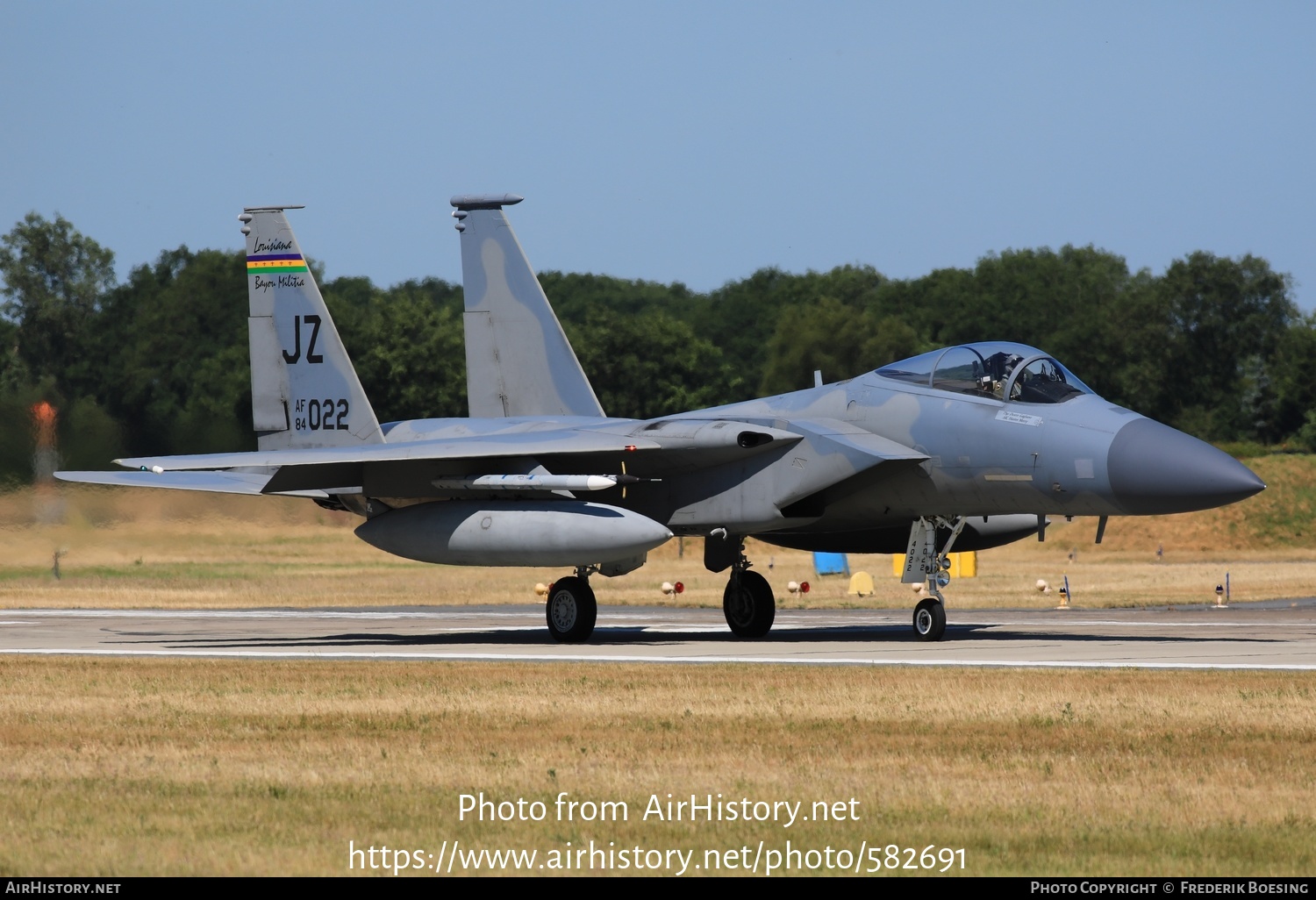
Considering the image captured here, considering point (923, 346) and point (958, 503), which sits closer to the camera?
point (958, 503)

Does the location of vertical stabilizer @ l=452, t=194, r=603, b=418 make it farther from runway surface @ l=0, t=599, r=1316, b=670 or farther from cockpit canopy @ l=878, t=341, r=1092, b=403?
cockpit canopy @ l=878, t=341, r=1092, b=403

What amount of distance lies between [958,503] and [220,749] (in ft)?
30.1

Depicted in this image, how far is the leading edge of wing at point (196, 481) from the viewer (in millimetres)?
19547

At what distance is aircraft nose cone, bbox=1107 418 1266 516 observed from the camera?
15.1 meters

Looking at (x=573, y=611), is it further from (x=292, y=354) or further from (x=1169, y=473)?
Result: (x=1169, y=473)

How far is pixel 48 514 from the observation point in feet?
84.6

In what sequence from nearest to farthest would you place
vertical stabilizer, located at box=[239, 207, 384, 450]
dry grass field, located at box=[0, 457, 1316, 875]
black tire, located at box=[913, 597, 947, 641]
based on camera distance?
dry grass field, located at box=[0, 457, 1316, 875], black tire, located at box=[913, 597, 947, 641], vertical stabilizer, located at box=[239, 207, 384, 450]

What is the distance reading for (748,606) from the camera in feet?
61.3

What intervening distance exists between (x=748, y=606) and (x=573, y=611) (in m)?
1.93

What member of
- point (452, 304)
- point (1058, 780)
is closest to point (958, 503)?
point (1058, 780)

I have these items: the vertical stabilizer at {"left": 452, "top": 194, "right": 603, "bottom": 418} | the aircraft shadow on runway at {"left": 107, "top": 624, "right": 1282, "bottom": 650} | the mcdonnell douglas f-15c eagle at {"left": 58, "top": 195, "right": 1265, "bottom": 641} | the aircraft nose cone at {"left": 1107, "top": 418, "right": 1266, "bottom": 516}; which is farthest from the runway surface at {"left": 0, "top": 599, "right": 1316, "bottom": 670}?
the vertical stabilizer at {"left": 452, "top": 194, "right": 603, "bottom": 418}

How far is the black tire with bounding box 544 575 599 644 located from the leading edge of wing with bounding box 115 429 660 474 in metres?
1.49

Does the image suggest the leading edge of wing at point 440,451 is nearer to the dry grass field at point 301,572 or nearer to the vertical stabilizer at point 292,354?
the vertical stabilizer at point 292,354
